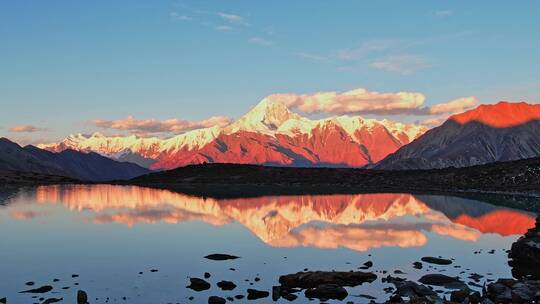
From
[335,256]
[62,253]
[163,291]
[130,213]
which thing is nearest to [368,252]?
[335,256]

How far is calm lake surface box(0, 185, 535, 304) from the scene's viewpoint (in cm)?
4050

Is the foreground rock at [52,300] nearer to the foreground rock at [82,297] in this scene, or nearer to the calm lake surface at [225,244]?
the calm lake surface at [225,244]

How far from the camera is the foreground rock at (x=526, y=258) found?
143ft

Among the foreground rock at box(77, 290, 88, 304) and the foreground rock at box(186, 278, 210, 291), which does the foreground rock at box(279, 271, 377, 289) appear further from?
the foreground rock at box(77, 290, 88, 304)

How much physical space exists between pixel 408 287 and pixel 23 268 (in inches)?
1237

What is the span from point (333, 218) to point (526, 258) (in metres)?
42.2

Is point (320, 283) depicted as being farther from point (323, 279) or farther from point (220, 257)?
point (220, 257)

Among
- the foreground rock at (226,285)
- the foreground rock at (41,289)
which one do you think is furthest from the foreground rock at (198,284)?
the foreground rock at (41,289)

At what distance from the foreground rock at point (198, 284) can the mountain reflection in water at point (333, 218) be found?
21.0 meters

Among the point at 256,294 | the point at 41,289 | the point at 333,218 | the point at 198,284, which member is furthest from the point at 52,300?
the point at 333,218

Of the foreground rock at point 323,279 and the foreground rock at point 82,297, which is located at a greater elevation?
the foreground rock at point 82,297

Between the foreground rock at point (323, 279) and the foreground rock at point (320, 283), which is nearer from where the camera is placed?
the foreground rock at point (320, 283)

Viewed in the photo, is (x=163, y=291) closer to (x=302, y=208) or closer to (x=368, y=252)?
(x=368, y=252)

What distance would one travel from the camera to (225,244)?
60875 mm
